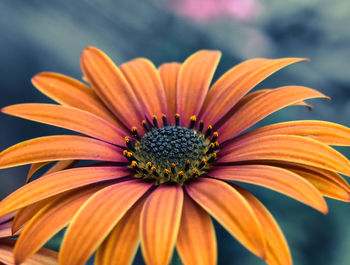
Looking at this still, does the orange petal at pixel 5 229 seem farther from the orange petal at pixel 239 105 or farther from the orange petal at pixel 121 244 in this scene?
the orange petal at pixel 239 105

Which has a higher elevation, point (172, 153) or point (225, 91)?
point (225, 91)

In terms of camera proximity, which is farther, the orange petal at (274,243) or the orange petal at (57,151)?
the orange petal at (57,151)

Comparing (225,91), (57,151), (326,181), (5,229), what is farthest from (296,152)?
(5,229)

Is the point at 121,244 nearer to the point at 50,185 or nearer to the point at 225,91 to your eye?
the point at 50,185

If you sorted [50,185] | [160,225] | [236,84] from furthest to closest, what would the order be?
[236,84] < [50,185] < [160,225]

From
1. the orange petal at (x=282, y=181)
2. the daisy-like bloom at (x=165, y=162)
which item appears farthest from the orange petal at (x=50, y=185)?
the orange petal at (x=282, y=181)

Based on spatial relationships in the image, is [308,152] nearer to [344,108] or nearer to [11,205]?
[11,205]

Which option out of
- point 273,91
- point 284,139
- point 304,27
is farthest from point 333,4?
point 284,139
